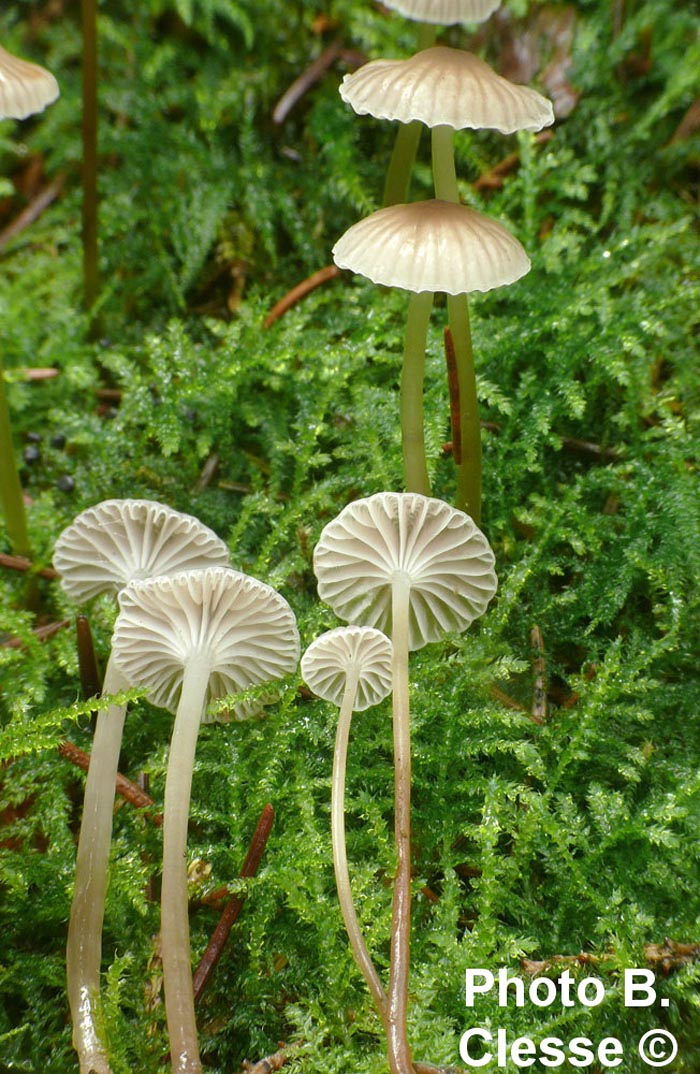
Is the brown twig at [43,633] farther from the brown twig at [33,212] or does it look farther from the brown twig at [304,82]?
the brown twig at [304,82]

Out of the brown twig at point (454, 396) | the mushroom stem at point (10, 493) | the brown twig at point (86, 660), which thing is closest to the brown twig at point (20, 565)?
the mushroom stem at point (10, 493)

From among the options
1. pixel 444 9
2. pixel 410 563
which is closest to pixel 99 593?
pixel 410 563

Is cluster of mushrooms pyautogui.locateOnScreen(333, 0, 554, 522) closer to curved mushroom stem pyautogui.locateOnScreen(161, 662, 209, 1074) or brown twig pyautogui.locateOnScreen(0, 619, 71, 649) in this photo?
curved mushroom stem pyautogui.locateOnScreen(161, 662, 209, 1074)

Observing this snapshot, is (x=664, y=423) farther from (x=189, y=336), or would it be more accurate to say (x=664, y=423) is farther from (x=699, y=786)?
(x=189, y=336)

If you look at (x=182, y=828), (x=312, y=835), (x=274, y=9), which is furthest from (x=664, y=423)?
(x=274, y=9)

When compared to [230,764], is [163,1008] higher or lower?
lower

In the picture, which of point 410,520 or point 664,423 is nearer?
point 410,520

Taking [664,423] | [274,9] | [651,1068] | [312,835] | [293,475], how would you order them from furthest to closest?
1. [274,9]
2. [293,475]
3. [664,423]
4. [312,835]
5. [651,1068]

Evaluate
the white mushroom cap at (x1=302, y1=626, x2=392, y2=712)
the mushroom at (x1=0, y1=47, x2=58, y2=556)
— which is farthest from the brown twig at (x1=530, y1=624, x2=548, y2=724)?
the mushroom at (x1=0, y1=47, x2=58, y2=556)
